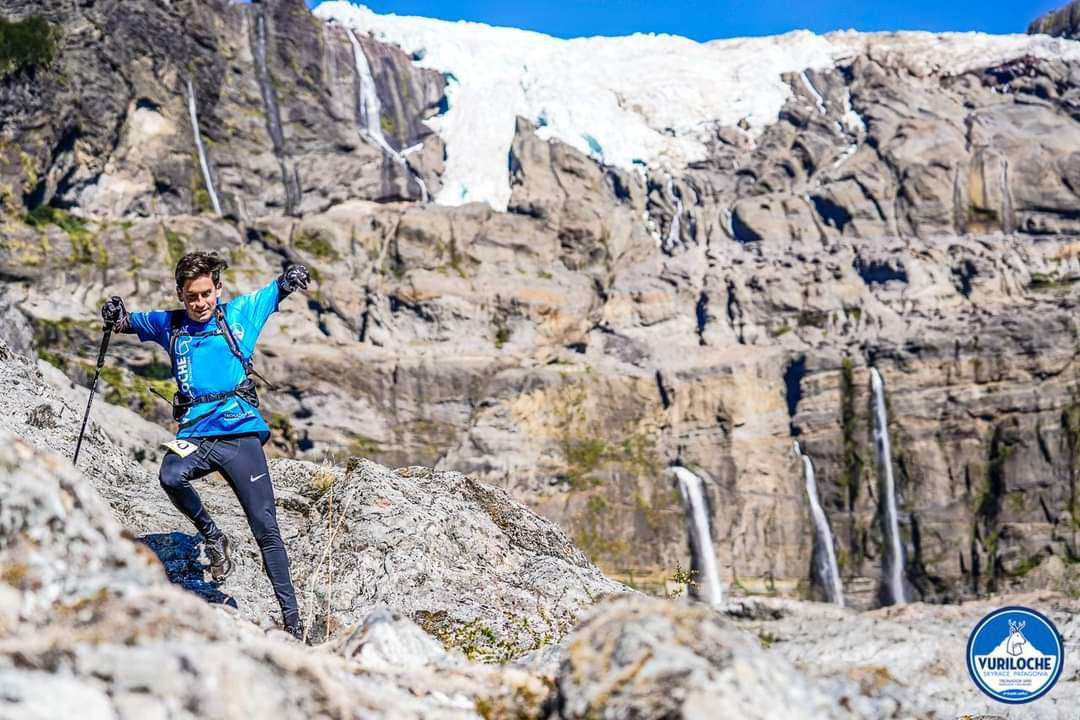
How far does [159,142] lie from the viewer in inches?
4158

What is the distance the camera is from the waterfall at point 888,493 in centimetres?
7969

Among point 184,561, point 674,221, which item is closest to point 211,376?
point 184,561

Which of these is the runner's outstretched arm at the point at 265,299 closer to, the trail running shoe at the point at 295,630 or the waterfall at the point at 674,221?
the trail running shoe at the point at 295,630

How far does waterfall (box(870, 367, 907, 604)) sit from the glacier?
64.3 metres

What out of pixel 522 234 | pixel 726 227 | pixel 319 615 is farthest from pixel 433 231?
pixel 319 615

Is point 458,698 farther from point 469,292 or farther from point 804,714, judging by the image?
point 469,292

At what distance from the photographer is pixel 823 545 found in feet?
270

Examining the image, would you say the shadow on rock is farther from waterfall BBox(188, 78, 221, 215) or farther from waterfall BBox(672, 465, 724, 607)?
waterfall BBox(188, 78, 221, 215)

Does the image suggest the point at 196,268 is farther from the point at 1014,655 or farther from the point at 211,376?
the point at 1014,655

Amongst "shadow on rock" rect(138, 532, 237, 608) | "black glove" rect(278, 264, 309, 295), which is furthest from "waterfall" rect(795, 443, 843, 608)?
"black glove" rect(278, 264, 309, 295)

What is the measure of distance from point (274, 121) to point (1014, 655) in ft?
387

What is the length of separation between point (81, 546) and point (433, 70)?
156345mm

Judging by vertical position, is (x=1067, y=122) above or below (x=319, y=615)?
above

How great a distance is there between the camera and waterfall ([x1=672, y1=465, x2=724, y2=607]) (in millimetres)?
79438
